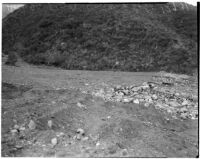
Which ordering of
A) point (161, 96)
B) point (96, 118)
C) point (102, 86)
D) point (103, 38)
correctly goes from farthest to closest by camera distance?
point (103, 38) < point (102, 86) < point (161, 96) < point (96, 118)

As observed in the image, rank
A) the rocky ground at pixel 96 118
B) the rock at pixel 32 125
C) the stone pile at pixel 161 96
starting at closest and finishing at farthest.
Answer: the rocky ground at pixel 96 118 < the rock at pixel 32 125 < the stone pile at pixel 161 96

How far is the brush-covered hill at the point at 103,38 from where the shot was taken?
8359 millimetres

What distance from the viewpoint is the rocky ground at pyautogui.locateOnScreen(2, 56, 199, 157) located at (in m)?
3.75

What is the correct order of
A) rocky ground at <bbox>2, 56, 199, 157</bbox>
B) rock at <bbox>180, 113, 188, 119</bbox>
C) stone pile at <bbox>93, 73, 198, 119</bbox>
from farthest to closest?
stone pile at <bbox>93, 73, 198, 119</bbox> < rock at <bbox>180, 113, 188, 119</bbox> < rocky ground at <bbox>2, 56, 199, 157</bbox>

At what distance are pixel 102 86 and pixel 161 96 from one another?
1.12m

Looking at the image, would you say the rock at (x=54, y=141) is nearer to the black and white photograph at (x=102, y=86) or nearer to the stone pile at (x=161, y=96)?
the black and white photograph at (x=102, y=86)

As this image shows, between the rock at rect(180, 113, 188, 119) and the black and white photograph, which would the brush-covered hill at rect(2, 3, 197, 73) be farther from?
the rock at rect(180, 113, 188, 119)

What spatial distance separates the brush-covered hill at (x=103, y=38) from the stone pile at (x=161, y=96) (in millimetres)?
2370

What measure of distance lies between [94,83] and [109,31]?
12.9ft

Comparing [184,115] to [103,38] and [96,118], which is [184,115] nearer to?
[96,118]

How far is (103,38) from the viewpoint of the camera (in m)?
9.27

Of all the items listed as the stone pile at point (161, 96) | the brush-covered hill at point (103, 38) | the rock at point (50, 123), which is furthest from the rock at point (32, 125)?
the brush-covered hill at point (103, 38)

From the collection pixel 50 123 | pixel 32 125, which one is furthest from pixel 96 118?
pixel 32 125

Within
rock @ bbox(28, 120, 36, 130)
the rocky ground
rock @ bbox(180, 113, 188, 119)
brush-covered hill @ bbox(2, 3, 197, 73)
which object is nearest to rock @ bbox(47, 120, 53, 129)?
the rocky ground
